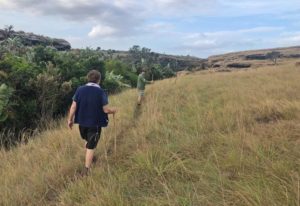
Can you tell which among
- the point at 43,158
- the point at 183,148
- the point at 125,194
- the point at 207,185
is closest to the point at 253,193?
the point at 207,185

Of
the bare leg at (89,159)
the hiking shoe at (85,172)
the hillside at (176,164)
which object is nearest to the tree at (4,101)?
the hillside at (176,164)

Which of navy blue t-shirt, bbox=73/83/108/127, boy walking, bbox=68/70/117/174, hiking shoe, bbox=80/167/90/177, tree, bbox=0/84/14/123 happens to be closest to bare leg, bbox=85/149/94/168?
hiking shoe, bbox=80/167/90/177

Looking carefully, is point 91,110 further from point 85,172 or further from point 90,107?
point 85,172

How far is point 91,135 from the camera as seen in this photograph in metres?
7.18

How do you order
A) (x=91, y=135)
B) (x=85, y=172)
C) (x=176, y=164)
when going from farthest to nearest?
1. (x=91, y=135)
2. (x=85, y=172)
3. (x=176, y=164)

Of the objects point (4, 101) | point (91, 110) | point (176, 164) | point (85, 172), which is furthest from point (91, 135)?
point (4, 101)

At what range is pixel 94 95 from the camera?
7.28 m

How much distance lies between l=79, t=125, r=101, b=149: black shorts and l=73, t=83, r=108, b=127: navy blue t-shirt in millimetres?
75

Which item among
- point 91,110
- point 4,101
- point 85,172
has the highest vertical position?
point 91,110

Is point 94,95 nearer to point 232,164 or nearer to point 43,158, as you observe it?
point 43,158

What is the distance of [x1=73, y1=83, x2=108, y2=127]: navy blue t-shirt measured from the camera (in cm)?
724

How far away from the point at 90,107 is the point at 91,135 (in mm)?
447

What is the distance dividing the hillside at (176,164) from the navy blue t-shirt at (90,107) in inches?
23.0

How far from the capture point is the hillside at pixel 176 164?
4.98 meters
